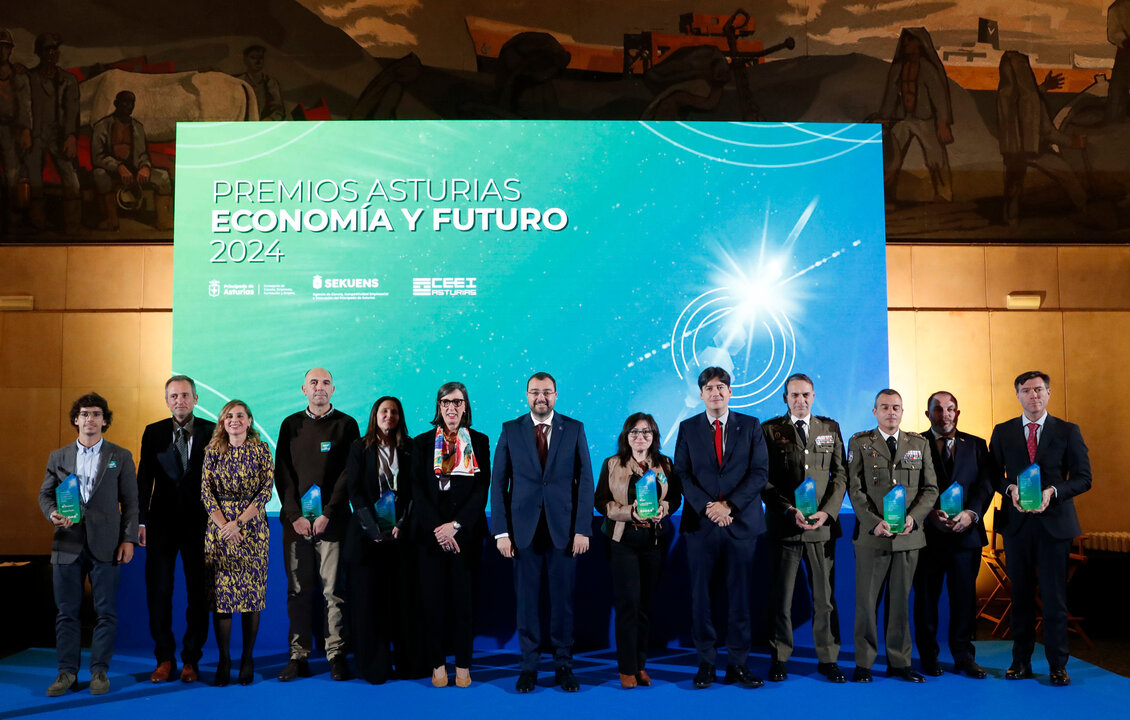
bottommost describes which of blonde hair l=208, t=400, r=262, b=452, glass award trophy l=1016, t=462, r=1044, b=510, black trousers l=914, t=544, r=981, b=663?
black trousers l=914, t=544, r=981, b=663

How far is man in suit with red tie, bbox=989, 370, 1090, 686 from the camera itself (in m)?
4.39

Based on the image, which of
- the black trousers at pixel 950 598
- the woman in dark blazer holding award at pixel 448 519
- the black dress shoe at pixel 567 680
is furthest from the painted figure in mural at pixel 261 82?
the black trousers at pixel 950 598

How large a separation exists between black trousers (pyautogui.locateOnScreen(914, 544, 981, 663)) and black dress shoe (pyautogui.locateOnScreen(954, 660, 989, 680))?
2 centimetres

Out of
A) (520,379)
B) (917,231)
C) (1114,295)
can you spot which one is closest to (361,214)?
(520,379)

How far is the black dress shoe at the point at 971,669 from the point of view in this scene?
446 cm

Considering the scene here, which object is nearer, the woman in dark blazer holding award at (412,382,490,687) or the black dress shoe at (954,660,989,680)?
the woman in dark blazer holding award at (412,382,490,687)

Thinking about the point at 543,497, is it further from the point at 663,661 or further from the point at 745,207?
the point at 745,207

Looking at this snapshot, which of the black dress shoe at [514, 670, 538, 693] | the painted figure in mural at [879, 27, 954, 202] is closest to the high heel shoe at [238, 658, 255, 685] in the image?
the black dress shoe at [514, 670, 538, 693]

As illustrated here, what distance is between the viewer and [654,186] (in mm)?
6289

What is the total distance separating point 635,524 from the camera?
14.1ft

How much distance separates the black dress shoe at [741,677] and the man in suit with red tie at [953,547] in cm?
94

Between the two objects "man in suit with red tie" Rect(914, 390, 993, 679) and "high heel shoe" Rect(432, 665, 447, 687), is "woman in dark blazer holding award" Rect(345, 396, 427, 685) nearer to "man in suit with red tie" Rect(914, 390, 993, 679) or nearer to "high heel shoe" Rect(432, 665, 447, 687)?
"high heel shoe" Rect(432, 665, 447, 687)

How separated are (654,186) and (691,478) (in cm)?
262

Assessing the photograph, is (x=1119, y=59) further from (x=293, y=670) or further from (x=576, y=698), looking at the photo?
(x=293, y=670)
